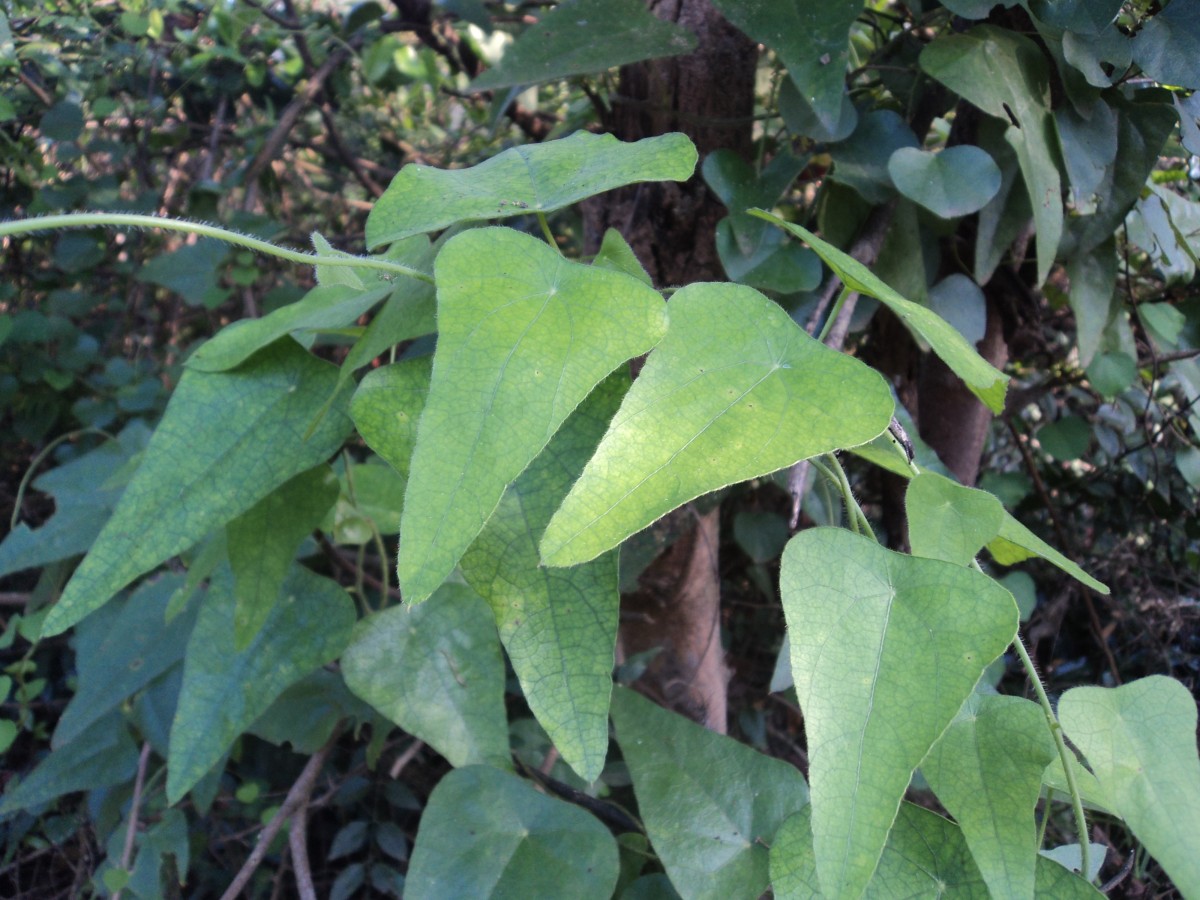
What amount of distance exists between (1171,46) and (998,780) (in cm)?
52

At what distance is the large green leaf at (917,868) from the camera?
337mm

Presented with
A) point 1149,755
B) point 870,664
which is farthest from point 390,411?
point 1149,755

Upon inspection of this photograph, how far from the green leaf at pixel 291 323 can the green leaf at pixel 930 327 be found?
0.66ft

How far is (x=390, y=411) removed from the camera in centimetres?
35

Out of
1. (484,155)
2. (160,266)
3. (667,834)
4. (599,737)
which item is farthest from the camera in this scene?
(484,155)

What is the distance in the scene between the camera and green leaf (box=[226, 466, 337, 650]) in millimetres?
455

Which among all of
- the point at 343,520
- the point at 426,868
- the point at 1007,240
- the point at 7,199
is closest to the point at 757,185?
the point at 1007,240

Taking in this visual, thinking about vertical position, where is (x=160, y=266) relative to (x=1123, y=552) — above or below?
above

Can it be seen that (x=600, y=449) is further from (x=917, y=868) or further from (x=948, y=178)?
(x=948, y=178)

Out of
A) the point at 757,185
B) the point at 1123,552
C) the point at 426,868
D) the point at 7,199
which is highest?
the point at 757,185

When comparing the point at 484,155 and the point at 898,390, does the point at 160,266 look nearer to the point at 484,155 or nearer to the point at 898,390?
the point at 484,155

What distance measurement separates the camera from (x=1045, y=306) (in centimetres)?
91

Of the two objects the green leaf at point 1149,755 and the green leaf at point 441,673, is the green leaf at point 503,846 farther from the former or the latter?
the green leaf at point 1149,755

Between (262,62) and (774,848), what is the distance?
3.84ft
